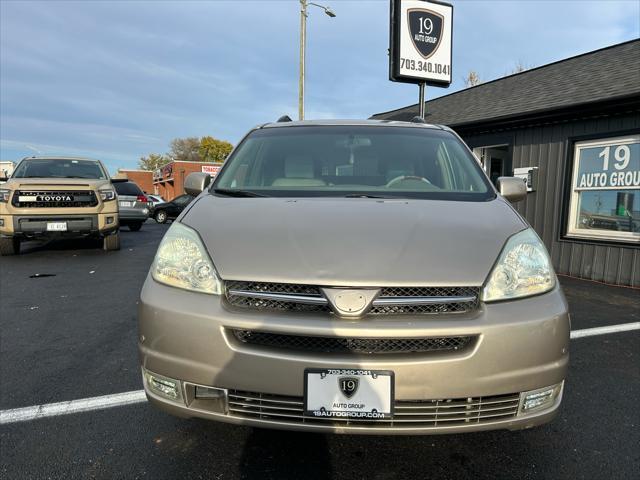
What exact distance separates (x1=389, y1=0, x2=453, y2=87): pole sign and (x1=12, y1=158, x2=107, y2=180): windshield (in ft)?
22.6

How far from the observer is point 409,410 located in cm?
162

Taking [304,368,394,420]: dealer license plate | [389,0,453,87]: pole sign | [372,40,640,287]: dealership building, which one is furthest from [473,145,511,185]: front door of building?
[304,368,394,420]: dealer license plate

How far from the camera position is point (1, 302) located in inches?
193

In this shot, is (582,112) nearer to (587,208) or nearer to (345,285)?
(587,208)

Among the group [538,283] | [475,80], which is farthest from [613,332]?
[475,80]

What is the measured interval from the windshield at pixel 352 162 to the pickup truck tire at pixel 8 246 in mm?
7357

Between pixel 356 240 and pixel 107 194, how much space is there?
7.81 meters

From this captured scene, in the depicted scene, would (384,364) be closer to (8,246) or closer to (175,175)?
(8,246)

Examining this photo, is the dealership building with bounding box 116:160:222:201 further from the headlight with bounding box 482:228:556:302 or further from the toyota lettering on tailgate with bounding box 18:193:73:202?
the headlight with bounding box 482:228:556:302

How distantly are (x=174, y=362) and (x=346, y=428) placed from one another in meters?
0.72

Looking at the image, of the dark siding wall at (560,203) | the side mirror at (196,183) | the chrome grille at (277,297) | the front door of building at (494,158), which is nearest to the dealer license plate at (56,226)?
the side mirror at (196,183)

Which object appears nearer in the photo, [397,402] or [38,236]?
[397,402]

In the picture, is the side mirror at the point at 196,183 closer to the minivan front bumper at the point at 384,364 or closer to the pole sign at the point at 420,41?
the minivan front bumper at the point at 384,364

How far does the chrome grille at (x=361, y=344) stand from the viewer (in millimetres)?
1623
